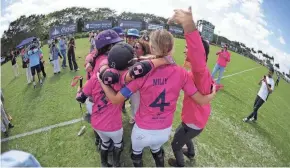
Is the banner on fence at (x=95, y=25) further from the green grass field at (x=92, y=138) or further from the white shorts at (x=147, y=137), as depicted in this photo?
the white shorts at (x=147, y=137)

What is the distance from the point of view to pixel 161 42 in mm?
2748

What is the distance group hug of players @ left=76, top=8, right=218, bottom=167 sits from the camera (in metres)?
2.68

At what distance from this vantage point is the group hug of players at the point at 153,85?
2.68 m

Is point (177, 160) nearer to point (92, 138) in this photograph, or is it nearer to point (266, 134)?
point (92, 138)

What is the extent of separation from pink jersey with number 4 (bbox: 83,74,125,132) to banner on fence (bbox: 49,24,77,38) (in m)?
34.0

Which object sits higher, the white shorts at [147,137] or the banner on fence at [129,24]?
the white shorts at [147,137]

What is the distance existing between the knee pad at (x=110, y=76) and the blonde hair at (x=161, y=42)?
0.52 metres

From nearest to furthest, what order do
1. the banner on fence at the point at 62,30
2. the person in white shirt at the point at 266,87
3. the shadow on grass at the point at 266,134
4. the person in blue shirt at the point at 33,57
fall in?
the shadow on grass at the point at 266,134 < the person in white shirt at the point at 266,87 < the person in blue shirt at the point at 33,57 < the banner on fence at the point at 62,30

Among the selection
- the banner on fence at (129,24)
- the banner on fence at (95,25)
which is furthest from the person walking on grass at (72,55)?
the banner on fence at (129,24)

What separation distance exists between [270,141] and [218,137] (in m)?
2.01

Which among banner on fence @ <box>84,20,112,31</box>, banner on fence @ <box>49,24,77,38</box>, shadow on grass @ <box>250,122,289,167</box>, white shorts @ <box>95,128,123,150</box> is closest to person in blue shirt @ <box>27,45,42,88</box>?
white shorts @ <box>95,128,123,150</box>

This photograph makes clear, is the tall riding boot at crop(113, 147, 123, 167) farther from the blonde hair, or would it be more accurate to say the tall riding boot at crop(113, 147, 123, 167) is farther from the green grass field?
the blonde hair

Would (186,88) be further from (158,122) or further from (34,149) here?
(34,149)

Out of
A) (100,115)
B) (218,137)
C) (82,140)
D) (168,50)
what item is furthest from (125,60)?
(218,137)
